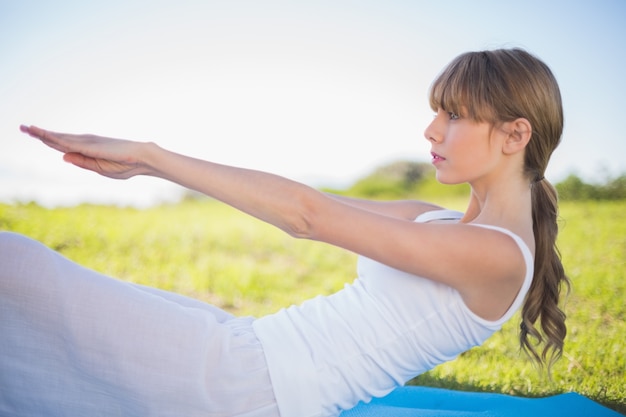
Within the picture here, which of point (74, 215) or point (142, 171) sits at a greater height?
point (142, 171)

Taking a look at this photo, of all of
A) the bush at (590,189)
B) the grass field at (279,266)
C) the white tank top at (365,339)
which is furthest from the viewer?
the bush at (590,189)

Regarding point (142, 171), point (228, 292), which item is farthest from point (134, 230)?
point (142, 171)

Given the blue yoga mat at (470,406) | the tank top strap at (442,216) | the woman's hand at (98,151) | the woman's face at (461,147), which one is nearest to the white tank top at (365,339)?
the woman's face at (461,147)

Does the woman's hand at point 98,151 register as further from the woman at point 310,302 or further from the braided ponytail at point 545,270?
the braided ponytail at point 545,270

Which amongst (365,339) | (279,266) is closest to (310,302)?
(365,339)

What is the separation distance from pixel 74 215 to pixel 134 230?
762 mm

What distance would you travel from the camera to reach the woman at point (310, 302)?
141 centimetres

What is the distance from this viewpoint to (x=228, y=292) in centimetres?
487

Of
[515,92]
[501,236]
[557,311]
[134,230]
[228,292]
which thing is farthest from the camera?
[134,230]

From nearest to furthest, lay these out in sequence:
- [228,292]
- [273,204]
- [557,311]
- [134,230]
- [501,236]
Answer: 1. [273,204]
2. [501,236]
3. [557,311]
4. [228,292]
5. [134,230]

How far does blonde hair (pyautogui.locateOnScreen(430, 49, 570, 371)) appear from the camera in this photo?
165 centimetres

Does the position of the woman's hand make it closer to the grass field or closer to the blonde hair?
the blonde hair

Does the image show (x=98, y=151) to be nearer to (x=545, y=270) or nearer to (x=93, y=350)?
(x=93, y=350)

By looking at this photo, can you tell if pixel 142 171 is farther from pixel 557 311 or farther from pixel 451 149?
pixel 557 311
